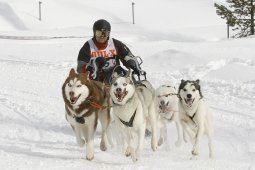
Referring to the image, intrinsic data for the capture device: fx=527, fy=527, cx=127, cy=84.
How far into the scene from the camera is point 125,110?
5988 mm

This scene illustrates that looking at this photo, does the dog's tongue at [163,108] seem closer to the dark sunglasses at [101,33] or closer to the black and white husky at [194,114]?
the black and white husky at [194,114]

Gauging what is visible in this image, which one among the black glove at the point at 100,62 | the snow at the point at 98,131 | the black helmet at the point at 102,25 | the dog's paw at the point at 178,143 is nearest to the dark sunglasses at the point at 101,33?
the black helmet at the point at 102,25

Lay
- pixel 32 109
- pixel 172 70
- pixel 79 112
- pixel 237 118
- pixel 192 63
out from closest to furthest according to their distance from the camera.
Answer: pixel 79 112 → pixel 237 118 → pixel 32 109 → pixel 172 70 → pixel 192 63

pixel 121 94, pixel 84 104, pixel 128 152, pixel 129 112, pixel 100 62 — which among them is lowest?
pixel 128 152

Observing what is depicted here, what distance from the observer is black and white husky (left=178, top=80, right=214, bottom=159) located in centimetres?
647

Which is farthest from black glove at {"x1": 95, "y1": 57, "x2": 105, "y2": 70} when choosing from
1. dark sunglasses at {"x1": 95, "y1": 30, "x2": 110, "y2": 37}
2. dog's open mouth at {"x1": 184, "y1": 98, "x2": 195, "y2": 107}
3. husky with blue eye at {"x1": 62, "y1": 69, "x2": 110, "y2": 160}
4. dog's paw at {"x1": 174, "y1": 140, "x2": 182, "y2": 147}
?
dog's paw at {"x1": 174, "y1": 140, "x2": 182, "y2": 147}

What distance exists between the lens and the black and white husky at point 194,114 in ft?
21.2

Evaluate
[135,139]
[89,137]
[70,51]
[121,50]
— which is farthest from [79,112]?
[70,51]

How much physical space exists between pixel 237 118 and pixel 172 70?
5.80 m

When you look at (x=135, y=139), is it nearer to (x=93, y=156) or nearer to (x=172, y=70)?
(x=93, y=156)

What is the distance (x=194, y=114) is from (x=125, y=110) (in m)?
1.06

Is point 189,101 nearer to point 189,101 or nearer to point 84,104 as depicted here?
point 189,101

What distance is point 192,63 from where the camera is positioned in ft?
52.9

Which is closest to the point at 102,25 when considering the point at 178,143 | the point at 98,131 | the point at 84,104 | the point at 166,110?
the point at 84,104
